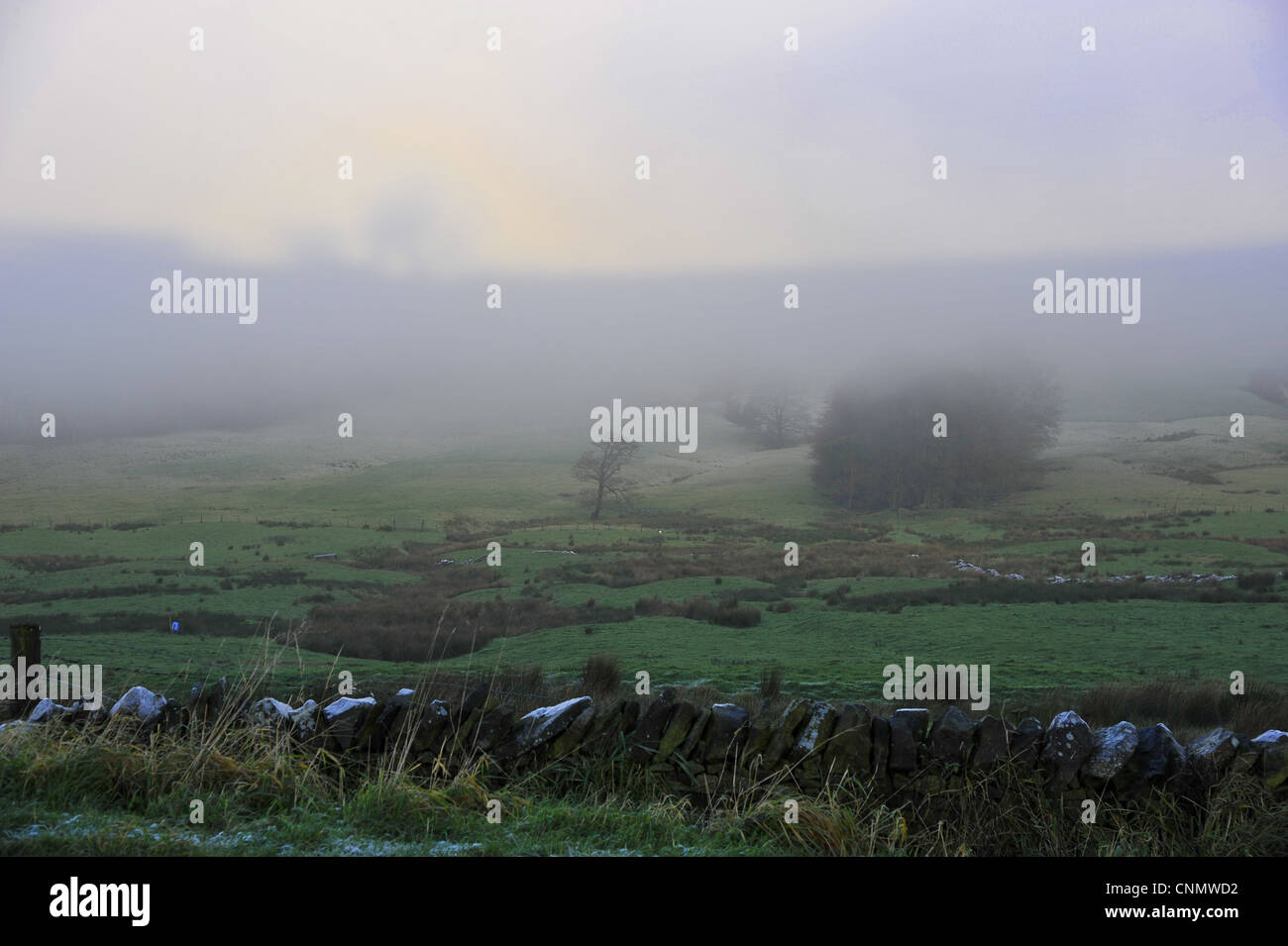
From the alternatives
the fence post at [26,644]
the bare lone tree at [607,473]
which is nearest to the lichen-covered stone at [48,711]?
the fence post at [26,644]

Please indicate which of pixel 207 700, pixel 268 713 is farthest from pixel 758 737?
pixel 207 700

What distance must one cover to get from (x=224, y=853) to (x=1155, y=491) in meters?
87.5

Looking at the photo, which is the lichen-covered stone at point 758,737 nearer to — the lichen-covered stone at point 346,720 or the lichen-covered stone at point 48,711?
the lichen-covered stone at point 346,720

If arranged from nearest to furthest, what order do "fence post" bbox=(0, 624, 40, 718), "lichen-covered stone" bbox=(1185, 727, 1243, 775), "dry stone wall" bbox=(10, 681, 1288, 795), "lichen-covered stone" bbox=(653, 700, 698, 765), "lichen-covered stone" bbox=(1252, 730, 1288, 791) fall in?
"lichen-covered stone" bbox=(1252, 730, 1288, 791) < "lichen-covered stone" bbox=(1185, 727, 1243, 775) < "dry stone wall" bbox=(10, 681, 1288, 795) < "lichen-covered stone" bbox=(653, 700, 698, 765) < "fence post" bbox=(0, 624, 40, 718)

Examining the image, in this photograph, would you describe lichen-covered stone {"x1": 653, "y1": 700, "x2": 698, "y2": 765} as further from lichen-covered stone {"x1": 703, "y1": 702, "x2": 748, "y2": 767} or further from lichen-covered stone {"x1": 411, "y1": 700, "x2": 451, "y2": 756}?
lichen-covered stone {"x1": 411, "y1": 700, "x2": 451, "y2": 756}

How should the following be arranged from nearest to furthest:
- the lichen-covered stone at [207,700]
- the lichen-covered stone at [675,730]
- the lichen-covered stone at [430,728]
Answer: the lichen-covered stone at [675,730], the lichen-covered stone at [430,728], the lichen-covered stone at [207,700]

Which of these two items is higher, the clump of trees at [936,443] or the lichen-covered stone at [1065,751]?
the clump of trees at [936,443]

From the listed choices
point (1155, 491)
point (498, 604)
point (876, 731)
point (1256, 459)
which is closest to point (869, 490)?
point (1155, 491)

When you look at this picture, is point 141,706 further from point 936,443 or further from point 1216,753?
point 936,443

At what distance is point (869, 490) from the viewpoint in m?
89.8

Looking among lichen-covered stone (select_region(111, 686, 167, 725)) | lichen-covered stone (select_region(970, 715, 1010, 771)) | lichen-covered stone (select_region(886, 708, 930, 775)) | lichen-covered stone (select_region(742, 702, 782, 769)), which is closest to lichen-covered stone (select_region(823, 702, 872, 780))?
lichen-covered stone (select_region(886, 708, 930, 775))

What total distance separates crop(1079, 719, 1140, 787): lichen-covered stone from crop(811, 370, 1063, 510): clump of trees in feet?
254

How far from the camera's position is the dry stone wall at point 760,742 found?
24.4 ft

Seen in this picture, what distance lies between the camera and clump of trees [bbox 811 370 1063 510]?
86375mm
